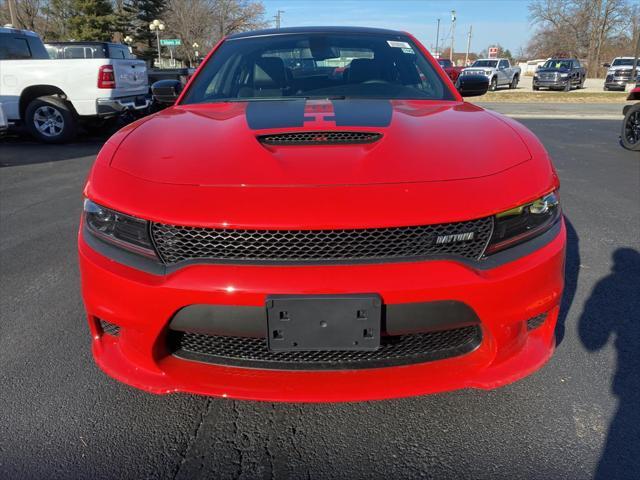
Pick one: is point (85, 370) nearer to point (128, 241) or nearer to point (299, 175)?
point (128, 241)

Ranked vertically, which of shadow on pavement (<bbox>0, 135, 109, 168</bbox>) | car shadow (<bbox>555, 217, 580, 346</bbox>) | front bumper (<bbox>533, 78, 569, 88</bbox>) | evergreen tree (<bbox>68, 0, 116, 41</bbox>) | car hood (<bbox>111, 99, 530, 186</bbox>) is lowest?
front bumper (<bbox>533, 78, 569, 88</bbox>)

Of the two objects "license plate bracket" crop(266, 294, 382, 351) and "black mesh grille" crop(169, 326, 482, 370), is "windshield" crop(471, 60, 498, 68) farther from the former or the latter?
"license plate bracket" crop(266, 294, 382, 351)

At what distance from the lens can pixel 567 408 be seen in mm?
2070

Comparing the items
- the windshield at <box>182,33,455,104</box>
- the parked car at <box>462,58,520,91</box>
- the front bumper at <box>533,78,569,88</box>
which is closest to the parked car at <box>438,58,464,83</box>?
the parked car at <box>462,58,520,91</box>

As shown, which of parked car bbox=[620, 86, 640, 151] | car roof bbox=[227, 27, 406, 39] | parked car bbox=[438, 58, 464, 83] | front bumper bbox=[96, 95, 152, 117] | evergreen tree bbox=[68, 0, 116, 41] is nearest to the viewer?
car roof bbox=[227, 27, 406, 39]

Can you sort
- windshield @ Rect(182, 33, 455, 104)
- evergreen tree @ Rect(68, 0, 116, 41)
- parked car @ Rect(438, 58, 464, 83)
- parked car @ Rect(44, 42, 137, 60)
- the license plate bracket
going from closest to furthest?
the license plate bracket < windshield @ Rect(182, 33, 455, 104) < parked car @ Rect(44, 42, 137, 60) < parked car @ Rect(438, 58, 464, 83) < evergreen tree @ Rect(68, 0, 116, 41)

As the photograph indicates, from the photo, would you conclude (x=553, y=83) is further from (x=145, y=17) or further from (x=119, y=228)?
A: (x=145, y=17)

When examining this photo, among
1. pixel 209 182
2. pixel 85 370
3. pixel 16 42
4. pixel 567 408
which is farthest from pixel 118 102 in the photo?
pixel 567 408

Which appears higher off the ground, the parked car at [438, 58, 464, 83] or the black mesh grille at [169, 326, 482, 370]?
the parked car at [438, 58, 464, 83]

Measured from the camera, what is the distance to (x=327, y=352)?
174cm

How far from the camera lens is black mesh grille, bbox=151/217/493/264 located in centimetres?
159

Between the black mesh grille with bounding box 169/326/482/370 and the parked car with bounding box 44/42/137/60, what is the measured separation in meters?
12.7

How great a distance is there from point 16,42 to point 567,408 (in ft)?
35.2

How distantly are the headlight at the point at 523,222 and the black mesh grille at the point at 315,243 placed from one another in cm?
11
